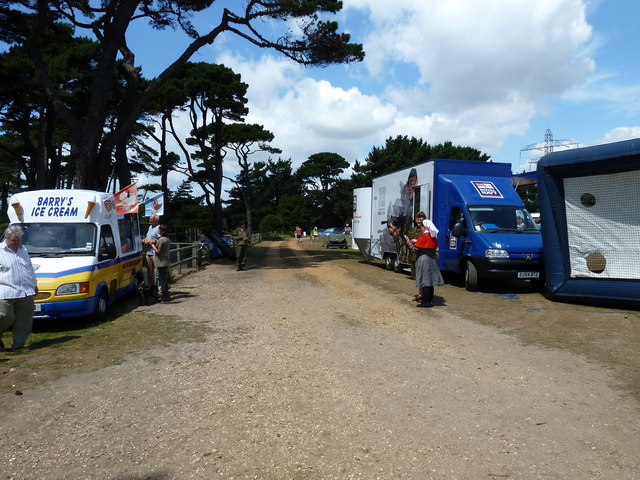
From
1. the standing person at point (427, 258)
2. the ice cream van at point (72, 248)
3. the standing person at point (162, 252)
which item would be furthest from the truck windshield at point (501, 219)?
the ice cream van at point (72, 248)

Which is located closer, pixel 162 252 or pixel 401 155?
pixel 162 252

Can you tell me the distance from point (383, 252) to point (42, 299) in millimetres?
12722

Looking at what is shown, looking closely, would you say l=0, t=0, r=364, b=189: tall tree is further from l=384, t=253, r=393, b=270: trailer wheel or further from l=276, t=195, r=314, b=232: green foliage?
l=276, t=195, r=314, b=232: green foliage

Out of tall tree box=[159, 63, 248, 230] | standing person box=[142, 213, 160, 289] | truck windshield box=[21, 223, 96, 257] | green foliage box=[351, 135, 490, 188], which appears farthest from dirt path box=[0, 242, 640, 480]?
green foliage box=[351, 135, 490, 188]

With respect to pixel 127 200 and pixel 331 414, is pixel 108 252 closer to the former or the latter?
pixel 127 200

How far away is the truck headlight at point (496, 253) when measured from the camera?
36.5 feet

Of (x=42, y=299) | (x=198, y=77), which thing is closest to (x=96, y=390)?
(x=42, y=299)

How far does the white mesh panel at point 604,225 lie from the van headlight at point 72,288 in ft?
30.1

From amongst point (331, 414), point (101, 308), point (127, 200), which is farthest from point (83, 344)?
point (127, 200)

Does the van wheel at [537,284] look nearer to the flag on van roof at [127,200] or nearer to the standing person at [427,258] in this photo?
the standing person at [427,258]

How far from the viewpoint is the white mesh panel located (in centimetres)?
894

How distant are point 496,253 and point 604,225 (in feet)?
7.79

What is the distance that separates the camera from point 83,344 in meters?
7.16

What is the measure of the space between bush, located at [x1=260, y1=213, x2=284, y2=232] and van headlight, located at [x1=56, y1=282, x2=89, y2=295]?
64767mm
